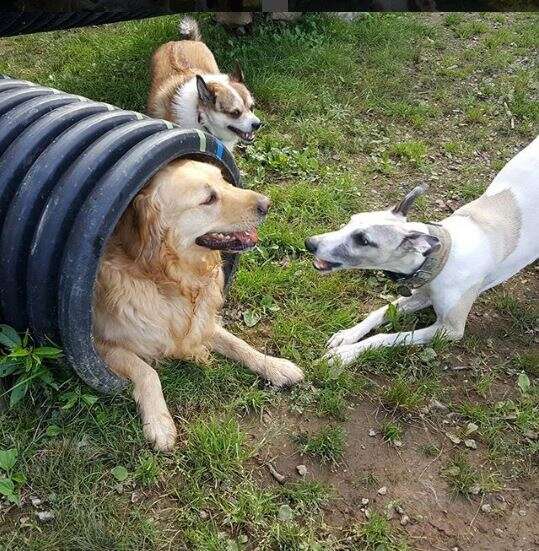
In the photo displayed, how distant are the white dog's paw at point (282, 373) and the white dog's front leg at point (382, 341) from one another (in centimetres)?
23

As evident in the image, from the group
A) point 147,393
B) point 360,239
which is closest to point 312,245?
point 360,239

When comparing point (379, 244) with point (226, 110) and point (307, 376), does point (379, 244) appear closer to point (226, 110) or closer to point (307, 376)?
point (307, 376)

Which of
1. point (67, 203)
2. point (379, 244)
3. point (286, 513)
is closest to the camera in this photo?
point (67, 203)

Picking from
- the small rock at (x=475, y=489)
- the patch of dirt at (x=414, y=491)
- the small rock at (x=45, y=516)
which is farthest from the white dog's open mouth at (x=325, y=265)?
the small rock at (x=45, y=516)

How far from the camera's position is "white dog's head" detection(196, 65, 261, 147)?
4738 millimetres

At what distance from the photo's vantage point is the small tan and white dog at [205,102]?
4754mm

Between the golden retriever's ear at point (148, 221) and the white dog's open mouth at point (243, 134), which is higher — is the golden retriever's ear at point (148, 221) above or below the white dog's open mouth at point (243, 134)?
above

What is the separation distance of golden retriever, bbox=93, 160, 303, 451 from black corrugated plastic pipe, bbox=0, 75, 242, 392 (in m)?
0.15

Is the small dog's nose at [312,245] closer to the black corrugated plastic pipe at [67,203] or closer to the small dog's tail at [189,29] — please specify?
the black corrugated plastic pipe at [67,203]

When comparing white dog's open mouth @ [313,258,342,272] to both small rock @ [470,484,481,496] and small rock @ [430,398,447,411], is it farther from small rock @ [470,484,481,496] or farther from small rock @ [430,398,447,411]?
small rock @ [470,484,481,496]

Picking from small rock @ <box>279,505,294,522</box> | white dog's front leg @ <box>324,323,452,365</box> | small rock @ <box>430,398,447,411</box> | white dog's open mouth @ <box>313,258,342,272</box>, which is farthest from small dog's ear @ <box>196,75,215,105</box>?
small rock @ <box>279,505,294,522</box>

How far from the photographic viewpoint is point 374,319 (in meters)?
3.63

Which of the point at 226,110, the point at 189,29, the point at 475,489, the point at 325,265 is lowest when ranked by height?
the point at 475,489

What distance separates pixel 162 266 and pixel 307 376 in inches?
41.5
